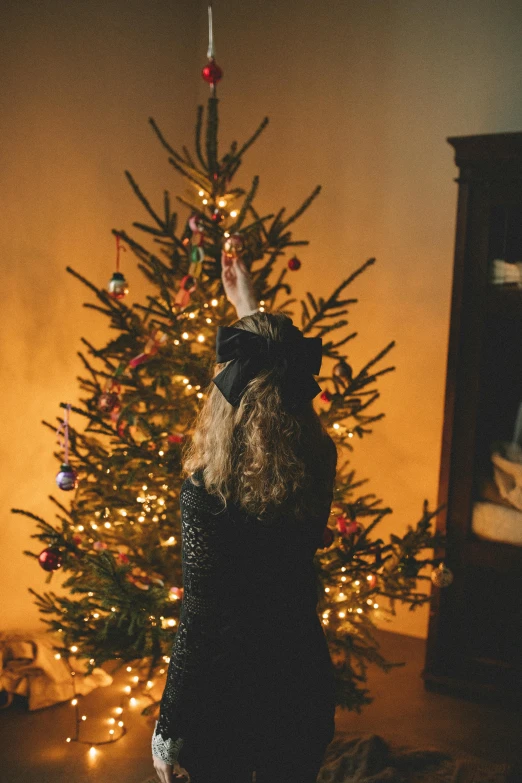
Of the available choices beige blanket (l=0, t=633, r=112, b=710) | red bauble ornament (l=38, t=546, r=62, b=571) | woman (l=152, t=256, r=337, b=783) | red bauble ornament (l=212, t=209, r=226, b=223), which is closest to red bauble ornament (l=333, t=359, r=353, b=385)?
red bauble ornament (l=212, t=209, r=226, b=223)

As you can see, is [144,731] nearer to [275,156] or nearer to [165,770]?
[165,770]

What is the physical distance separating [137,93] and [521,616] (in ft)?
8.63

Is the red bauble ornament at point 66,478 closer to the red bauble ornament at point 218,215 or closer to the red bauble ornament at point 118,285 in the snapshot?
the red bauble ornament at point 118,285

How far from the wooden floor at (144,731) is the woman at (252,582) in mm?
1095

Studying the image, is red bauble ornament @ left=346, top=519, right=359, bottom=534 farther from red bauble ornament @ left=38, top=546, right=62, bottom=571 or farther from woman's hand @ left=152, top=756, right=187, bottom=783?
woman's hand @ left=152, top=756, right=187, bottom=783

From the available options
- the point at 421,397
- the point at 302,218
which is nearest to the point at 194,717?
the point at 421,397

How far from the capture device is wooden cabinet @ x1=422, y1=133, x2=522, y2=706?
2.38 m

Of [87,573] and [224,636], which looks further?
[87,573]

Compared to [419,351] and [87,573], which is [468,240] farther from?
[87,573]

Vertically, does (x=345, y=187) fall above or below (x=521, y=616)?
above

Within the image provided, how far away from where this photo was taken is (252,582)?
47.3 inches

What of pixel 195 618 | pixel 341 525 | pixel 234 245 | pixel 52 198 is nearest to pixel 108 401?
pixel 234 245

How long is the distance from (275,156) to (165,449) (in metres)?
1.81

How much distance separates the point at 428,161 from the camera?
304 cm
